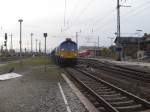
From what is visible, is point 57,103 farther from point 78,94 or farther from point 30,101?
point 78,94

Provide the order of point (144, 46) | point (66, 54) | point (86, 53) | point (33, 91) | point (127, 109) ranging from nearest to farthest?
1. point (127, 109)
2. point (33, 91)
3. point (66, 54)
4. point (144, 46)
5. point (86, 53)

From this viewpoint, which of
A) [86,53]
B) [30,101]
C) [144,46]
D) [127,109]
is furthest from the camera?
[86,53]

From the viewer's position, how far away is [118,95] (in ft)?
49.5

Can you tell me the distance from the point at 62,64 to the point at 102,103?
29955 mm

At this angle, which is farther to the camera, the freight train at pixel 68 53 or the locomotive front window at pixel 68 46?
the locomotive front window at pixel 68 46

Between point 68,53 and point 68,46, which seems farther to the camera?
point 68,46

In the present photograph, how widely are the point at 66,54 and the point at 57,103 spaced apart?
28.9m

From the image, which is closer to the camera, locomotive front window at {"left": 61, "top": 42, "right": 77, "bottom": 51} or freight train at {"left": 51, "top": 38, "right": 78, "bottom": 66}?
freight train at {"left": 51, "top": 38, "right": 78, "bottom": 66}

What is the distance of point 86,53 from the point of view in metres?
113

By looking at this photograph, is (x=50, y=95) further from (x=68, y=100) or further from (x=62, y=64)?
Result: (x=62, y=64)

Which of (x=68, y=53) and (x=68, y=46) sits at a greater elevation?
(x=68, y=46)

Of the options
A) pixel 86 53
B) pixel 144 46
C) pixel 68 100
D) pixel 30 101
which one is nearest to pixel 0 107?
pixel 30 101

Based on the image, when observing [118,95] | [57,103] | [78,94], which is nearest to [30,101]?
[57,103]

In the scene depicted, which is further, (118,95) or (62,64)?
(62,64)
